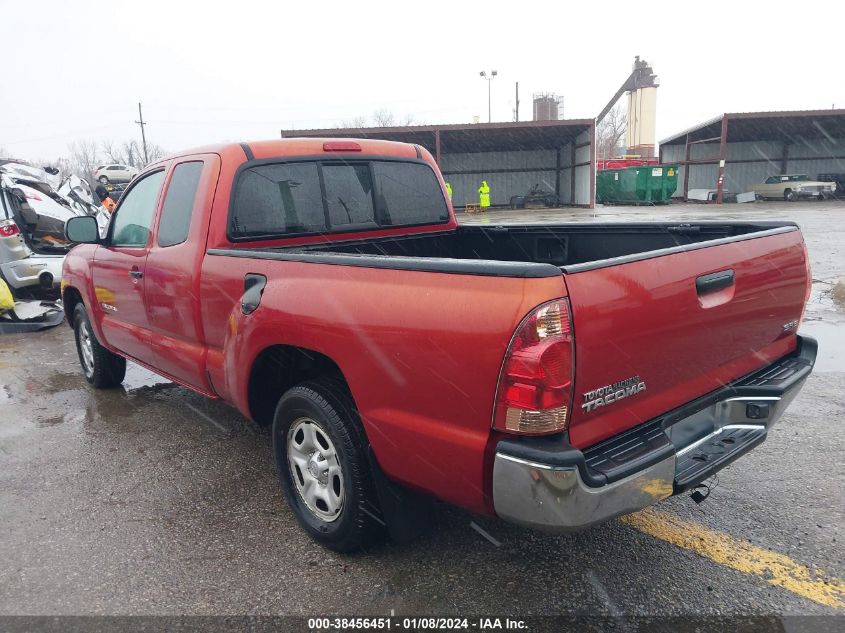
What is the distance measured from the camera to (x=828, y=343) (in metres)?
6.07

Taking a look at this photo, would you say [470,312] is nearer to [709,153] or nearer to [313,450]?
[313,450]

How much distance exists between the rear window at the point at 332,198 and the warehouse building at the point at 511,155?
2346cm

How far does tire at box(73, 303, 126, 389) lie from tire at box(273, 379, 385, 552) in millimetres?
3033

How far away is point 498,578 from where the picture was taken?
2.62m

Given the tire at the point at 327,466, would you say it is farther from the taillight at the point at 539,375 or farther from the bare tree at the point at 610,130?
the bare tree at the point at 610,130

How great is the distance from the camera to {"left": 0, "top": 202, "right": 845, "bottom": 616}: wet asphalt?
98.3 inches

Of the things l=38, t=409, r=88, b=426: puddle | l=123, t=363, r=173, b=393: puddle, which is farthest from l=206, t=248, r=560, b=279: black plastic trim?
l=123, t=363, r=173, b=393: puddle

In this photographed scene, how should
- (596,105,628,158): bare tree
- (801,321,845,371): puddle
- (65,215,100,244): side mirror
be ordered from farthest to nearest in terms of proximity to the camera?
1. (596,105,628,158): bare tree
2. (801,321,845,371): puddle
3. (65,215,100,244): side mirror

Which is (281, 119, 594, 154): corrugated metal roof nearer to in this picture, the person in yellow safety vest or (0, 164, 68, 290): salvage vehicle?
the person in yellow safety vest

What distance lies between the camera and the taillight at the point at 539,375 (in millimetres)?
1894

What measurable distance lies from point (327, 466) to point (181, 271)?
59.8 inches

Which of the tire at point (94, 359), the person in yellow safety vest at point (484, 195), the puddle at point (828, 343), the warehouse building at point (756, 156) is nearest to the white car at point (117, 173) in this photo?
the person in yellow safety vest at point (484, 195)

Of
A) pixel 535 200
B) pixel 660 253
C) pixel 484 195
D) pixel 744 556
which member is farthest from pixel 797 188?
pixel 660 253

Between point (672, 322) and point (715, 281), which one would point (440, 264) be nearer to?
point (672, 322)
